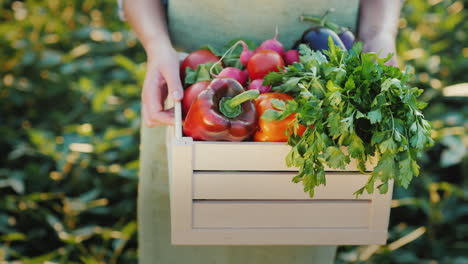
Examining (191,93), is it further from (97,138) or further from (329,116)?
(97,138)

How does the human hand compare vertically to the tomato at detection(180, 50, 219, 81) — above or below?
above

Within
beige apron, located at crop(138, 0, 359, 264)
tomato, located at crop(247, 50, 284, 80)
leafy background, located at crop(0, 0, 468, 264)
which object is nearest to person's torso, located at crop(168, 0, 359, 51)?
beige apron, located at crop(138, 0, 359, 264)

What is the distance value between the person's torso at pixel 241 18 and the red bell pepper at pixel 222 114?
0.37 meters

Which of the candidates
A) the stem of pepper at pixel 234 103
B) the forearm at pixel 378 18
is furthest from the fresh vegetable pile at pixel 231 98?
the forearm at pixel 378 18

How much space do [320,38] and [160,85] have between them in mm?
442

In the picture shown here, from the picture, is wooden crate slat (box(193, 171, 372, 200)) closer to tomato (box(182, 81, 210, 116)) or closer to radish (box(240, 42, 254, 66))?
tomato (box(182, 81, 210, 116))

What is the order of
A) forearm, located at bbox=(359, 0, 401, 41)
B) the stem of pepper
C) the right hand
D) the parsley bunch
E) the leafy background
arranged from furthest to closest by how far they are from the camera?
the leafy background < forearm, located at bbox=(359, 0, 401, 41) < the right hand < the stem of pepper < the parsley bunch

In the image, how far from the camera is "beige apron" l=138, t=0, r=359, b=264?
1626 mm

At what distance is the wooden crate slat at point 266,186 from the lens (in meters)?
1.24

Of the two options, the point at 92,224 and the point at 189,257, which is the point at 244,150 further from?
the point at 92,224

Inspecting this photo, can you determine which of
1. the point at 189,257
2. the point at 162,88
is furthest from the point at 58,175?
the point at 162,88

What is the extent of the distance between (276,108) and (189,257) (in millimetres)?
691

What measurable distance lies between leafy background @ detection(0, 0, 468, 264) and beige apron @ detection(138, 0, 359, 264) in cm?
100

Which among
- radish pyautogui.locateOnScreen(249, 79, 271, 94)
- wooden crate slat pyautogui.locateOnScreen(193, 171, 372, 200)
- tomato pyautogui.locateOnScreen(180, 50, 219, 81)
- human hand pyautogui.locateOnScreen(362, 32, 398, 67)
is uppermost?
human hand pyautogui.locateOnScreen(362, 32, 398, 67)
